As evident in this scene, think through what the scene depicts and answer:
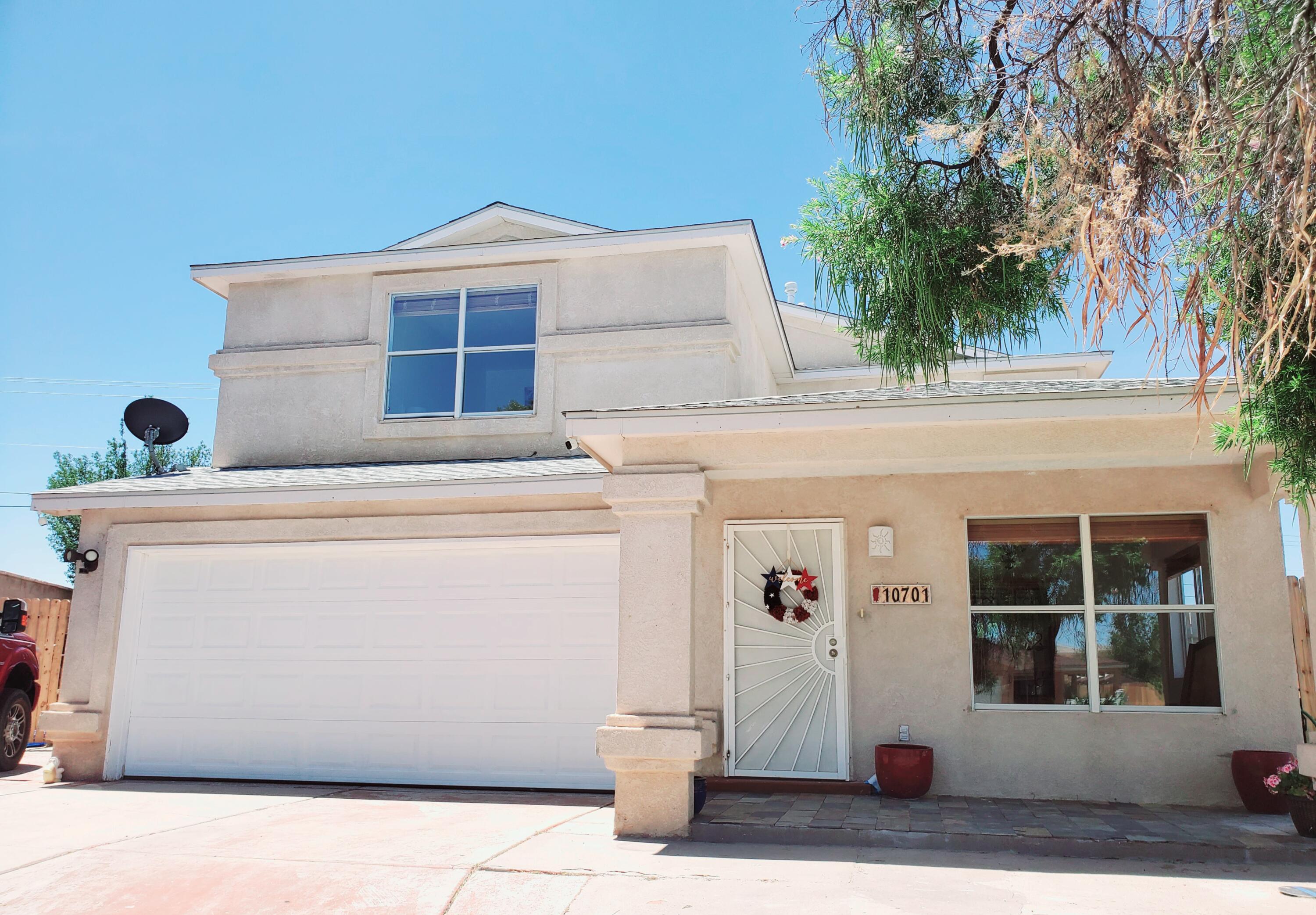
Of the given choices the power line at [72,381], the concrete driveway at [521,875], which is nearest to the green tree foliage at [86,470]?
the power line at [72,381]

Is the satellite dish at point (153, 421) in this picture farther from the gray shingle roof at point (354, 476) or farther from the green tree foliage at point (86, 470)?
the green tree foliage at point (86, 470)

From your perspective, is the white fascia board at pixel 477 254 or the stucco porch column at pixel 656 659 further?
the white fascia board at pixel 477 254

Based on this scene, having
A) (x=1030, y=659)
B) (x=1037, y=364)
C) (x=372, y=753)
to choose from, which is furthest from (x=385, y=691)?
(x=1037, y=364)

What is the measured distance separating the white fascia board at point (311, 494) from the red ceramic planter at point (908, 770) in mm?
3581

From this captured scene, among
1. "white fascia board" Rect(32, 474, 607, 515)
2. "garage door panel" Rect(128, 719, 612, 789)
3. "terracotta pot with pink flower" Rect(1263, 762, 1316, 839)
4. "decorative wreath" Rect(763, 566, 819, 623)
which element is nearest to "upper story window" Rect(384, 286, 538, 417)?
"white fascia board" Rect(32, 474, 607, 515)

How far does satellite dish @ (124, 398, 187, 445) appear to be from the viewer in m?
13.4

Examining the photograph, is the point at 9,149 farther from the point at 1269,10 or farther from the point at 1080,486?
the point at 1269,10

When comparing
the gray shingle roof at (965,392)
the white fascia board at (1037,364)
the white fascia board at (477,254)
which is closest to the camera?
the gray shingle roof at (965,392)

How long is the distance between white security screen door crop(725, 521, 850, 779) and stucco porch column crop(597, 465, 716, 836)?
4.39ft

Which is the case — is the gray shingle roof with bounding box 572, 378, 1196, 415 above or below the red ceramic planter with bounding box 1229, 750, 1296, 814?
above

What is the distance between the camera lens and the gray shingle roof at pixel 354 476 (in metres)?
10.2

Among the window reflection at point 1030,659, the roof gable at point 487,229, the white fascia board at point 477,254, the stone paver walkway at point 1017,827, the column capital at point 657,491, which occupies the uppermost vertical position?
the roof gable at point 487,229

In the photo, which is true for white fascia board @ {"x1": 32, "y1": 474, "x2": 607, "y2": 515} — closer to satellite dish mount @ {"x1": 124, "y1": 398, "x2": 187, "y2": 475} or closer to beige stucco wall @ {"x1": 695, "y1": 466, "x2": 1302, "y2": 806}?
beige stucco wall @ {"x1": 695, "y1": 466, "x2": 1302, "y2": 806}

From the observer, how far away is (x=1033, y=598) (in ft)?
28.2
